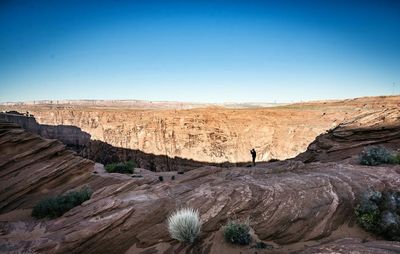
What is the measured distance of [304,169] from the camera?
44.1ft

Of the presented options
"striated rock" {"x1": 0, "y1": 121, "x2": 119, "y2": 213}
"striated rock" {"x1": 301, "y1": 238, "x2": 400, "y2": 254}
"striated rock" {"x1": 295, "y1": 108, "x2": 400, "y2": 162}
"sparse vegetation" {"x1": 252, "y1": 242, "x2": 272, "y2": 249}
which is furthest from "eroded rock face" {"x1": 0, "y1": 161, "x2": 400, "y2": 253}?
"striated rock" {"x1": 295, "y1": 108, "x2": 400, "y2": 162}

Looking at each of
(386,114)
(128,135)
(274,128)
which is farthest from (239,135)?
(386,114)

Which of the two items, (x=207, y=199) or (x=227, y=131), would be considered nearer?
(x=207, y=199)

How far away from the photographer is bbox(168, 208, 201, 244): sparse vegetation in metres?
8.14

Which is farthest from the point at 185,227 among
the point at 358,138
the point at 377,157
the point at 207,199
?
the point at 358,138

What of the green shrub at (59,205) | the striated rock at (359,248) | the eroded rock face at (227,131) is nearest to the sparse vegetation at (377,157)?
the striated rock at (359,248)

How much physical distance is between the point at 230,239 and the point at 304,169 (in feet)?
21.5

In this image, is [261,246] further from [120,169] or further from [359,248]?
[120,169]

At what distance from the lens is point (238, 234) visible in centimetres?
798

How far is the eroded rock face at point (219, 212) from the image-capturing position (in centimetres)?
846

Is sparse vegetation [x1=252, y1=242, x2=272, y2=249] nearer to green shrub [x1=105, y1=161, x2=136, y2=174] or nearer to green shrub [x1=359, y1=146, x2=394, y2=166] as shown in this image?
green shrub [x1=359, y1=146, x2=394, y2=166]

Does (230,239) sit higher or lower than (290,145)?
higher

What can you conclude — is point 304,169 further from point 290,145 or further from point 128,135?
point 128,135

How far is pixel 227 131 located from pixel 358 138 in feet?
99.8
